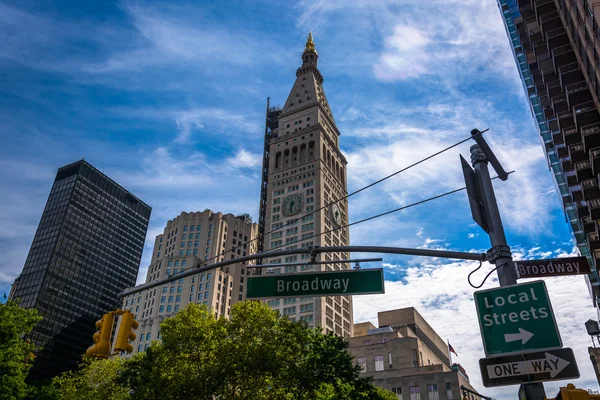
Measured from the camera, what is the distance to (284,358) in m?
28.3

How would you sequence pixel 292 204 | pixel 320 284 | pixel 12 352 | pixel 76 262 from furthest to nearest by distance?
1. pixel 76 262
2. pixel 292 204
3. pixel 12 352
4. pixel 320 284

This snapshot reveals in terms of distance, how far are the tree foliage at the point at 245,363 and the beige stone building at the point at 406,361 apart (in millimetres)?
21399

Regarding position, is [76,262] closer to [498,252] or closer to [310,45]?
[310,45]

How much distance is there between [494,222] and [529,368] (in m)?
2.71

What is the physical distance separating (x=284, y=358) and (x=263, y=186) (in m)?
98.8

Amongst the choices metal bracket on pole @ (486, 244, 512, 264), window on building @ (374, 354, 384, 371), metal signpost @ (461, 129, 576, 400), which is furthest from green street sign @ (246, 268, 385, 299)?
window on building @ (374, 354, 384, 371)

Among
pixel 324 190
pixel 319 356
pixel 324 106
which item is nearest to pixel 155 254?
pixel 324 190

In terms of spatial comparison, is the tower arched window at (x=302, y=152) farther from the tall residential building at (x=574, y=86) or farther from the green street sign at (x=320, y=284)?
the green street sign at (x=320, y=284)

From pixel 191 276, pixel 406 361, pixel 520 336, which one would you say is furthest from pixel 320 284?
pixel 191 276

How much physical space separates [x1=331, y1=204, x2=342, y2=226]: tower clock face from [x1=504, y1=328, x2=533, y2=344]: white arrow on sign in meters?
94.0

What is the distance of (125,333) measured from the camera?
11648 millimetres

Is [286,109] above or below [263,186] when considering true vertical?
above

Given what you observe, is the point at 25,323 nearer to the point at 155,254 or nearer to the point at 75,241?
the point at 155,254

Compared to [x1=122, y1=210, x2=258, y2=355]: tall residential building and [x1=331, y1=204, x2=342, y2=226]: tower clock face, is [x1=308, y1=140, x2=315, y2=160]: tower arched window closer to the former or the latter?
[x1=331, y1=204, x2=342, y2=226]: tower clock face
